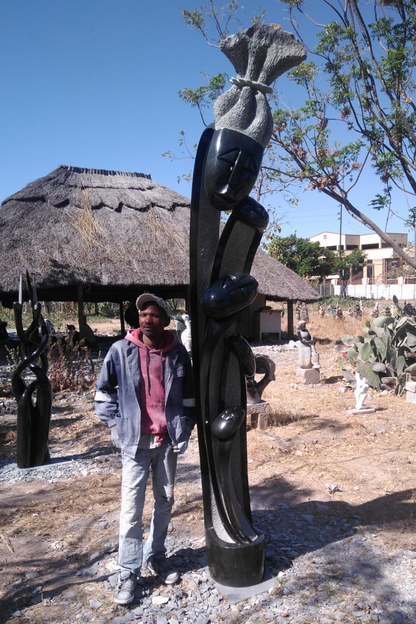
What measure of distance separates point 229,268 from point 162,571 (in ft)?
5.37

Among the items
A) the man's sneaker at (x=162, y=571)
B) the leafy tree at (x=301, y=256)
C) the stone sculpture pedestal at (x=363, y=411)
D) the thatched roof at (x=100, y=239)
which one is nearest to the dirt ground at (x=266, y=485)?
the stone sculpture pedestal at (x=363, y=411)

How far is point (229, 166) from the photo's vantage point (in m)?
2.29

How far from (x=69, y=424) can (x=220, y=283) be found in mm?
4101

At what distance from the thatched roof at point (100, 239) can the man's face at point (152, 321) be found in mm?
7940

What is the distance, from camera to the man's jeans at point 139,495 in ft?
7.71

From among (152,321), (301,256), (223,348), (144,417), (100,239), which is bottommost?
(144,417)

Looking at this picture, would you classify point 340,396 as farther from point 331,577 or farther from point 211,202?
point 211,202

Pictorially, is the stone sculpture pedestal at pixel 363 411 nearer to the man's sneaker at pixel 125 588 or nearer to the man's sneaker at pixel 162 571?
the man's sneaker at pixel 162 571

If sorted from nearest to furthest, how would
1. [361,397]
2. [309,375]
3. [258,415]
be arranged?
[258,415] → [361,397] → [309,375]

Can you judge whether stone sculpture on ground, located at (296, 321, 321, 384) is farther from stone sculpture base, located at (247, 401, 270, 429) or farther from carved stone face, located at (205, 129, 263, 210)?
carved stone face, located at (205, 129, 263, 210)

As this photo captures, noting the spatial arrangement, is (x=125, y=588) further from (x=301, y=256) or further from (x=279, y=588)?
(x=301, y=256)

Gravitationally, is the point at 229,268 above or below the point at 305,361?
above

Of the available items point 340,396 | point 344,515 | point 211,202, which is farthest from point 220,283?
point 340,396

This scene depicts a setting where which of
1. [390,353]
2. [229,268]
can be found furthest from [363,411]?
[229,268]
